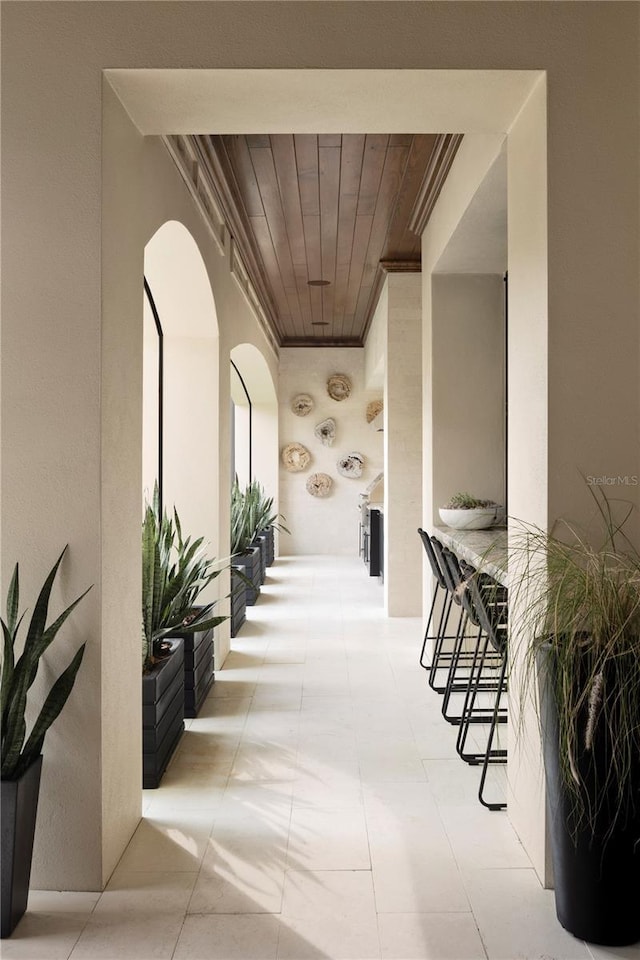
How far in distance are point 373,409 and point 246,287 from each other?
495cm

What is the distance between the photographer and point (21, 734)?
210 cm

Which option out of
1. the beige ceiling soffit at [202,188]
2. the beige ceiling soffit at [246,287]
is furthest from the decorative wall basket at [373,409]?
the beige ceiling soffit at [202,188]

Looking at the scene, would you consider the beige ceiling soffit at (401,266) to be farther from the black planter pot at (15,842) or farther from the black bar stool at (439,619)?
the black planter pot at (15,842)

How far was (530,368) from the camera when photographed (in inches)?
98.0

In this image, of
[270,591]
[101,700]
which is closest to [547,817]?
[101,700]

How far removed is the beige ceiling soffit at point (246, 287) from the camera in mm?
5574

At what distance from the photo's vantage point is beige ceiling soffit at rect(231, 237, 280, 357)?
18.3 ft

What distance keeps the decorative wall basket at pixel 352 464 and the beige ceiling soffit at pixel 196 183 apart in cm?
645

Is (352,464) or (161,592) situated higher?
(352,464)

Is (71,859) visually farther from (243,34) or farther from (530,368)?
(243,34)

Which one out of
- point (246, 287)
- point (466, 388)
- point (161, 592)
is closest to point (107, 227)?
point (161, 592)

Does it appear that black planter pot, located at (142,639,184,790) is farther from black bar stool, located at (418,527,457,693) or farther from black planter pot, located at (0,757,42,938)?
black bar stool, located at (418,527,457,693)

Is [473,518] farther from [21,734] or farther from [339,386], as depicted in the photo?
[339,386]

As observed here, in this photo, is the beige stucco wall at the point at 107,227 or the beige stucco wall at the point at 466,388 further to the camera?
the beige stucco wall at the point at 466,388
